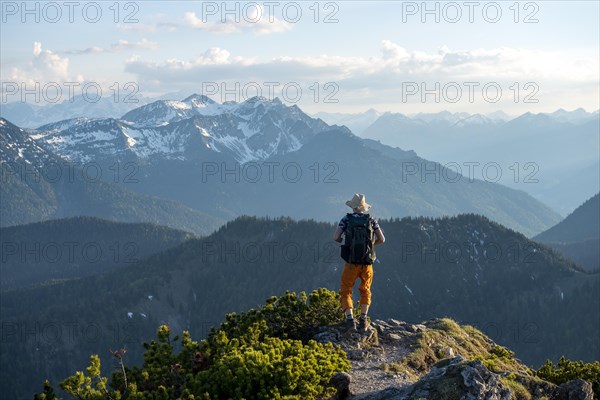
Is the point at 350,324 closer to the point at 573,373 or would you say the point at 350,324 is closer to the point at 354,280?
the point at 354,280

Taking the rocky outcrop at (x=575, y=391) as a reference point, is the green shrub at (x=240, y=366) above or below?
above

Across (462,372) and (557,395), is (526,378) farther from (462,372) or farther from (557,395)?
(462,372)

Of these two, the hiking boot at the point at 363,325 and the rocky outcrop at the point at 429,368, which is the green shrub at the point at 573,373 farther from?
the hiking boot at the point at 363,325

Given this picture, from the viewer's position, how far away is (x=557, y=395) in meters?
22.2

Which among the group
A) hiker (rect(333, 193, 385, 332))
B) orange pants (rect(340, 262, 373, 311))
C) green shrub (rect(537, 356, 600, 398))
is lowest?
green shrub (rect(537, 356, 600, 398))

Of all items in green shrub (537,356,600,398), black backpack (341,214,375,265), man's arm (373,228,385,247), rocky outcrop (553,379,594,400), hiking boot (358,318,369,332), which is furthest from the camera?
hiking boot (358,318,369,332)

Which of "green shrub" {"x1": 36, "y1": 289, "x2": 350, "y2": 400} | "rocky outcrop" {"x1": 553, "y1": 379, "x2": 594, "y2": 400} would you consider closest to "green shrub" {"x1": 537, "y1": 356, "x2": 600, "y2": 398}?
"rocky outcrop" {"x1": 553, "y1": 379, "x2": 594, "y2": 400}

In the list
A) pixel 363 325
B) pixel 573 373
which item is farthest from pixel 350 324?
pixel 573 373

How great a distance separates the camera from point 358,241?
87.4 feet

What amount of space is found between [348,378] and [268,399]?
13.4ft

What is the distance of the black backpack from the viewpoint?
87.2ft

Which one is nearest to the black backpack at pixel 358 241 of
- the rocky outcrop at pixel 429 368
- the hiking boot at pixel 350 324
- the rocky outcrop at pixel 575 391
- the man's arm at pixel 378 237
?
the man's arm at pixel 378 237

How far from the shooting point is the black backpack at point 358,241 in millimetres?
26594

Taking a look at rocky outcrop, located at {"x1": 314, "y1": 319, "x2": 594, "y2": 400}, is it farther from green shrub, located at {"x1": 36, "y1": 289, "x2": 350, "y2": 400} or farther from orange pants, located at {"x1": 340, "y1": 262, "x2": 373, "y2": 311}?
orange pants, located at {"x1": 340, "y1": 262, "x2": 373, "y2": 311}
